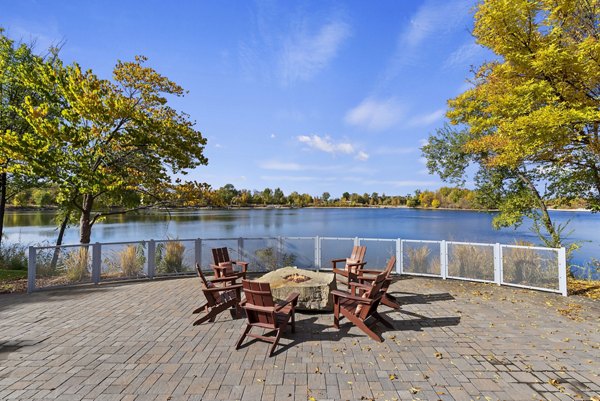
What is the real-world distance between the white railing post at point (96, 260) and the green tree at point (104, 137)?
6.69 feet

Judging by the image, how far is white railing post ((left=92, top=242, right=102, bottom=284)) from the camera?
859cm

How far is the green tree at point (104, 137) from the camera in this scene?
952 cm

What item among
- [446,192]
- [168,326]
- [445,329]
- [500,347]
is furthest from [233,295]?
[446,192]

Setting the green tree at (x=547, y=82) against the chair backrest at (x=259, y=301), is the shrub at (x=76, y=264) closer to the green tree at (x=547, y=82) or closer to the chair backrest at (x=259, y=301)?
the chair backrest at (x=259, y=301)

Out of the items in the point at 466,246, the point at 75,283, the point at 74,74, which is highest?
the point at 74,74

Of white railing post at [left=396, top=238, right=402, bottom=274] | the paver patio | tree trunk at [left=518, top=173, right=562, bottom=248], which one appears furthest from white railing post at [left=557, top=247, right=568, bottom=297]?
tree trunk at [left=518, top=173, right=562, bottom=248]

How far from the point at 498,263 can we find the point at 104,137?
1359cm

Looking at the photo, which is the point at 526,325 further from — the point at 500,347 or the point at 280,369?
the point at 280,369

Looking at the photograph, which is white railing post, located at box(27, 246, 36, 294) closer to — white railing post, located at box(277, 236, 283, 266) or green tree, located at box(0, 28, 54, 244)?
green tree, located at box(0, 28, 54, 244)

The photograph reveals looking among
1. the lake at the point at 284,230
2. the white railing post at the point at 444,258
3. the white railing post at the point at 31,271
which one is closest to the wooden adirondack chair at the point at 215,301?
the white railing post at the point at 31,271

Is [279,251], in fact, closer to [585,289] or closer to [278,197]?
[585,289]

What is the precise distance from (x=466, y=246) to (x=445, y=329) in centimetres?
459

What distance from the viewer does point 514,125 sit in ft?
25.1

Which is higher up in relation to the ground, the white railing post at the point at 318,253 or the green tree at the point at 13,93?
the green tree at the point at 13,93
